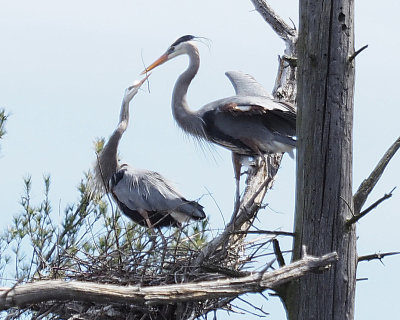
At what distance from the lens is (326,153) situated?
3.53m

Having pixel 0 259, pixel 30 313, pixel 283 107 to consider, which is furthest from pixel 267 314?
pixel 0 259

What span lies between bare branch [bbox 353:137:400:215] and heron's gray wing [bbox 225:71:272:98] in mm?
2633

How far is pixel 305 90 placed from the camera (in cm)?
357

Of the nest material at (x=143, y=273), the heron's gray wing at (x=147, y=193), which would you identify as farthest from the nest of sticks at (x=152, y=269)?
the heron's gray wing at (x=147, y=193)

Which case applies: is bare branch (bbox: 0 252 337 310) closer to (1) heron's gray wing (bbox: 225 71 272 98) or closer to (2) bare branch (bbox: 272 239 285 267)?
(2) bare branch (bbox: 272 239 285 267)

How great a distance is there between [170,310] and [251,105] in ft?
5.83

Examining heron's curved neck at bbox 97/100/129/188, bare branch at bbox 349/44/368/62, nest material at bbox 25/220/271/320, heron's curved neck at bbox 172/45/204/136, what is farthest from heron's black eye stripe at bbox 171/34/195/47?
bare branch at bbox 349/44/368/62

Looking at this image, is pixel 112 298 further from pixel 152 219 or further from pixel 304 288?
pixel 152 219

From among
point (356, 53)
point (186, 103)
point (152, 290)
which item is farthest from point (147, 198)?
point (152, 290)

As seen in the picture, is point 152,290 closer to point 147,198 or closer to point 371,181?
point 371,181

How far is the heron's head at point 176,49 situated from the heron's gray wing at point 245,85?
1.23 feet

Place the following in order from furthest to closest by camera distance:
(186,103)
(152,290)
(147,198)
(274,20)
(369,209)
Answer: (186,103) < (147,198) < (274,20) < (369,209) < (152,290)

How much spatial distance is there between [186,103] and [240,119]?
0.63 m

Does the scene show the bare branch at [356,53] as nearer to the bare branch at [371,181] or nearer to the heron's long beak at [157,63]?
the bare branch at [371,181]
